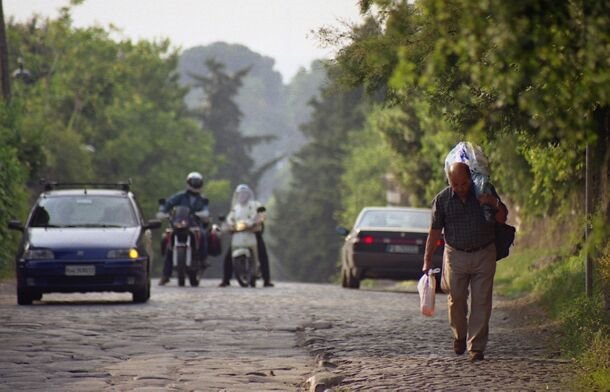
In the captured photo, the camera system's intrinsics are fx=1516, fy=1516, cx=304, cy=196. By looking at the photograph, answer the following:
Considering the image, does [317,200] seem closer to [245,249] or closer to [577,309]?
[245,249]

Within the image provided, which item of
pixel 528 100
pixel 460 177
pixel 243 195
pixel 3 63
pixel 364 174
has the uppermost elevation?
pixel 3 63

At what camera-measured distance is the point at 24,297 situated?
67.0 feet

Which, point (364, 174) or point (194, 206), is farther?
point (364, 174)

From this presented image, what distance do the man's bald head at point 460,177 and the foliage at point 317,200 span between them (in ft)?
245

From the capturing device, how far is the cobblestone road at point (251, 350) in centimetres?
1133

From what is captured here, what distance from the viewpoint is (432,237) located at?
12883 mm

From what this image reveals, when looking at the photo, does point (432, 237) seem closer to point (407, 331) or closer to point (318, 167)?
point (407, 331)

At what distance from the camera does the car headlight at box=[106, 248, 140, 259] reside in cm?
2045

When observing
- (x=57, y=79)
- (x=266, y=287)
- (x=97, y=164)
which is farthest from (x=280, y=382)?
(x=97, y=164)

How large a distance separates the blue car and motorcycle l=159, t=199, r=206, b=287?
18.8 feet

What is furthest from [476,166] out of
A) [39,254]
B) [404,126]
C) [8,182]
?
[404,126]

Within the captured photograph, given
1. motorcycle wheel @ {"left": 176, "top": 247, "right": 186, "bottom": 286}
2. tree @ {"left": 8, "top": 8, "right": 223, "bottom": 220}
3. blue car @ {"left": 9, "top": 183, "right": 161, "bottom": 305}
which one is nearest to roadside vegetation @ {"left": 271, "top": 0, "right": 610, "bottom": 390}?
blue car @ {"left": 9, "top": 183, "right": 161, "bottom": 305}

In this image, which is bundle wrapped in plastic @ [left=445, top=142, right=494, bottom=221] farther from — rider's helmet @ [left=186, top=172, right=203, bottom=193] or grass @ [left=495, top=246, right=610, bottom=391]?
rider's helmet @ [left=186, top=172, right=203, bottom=193]

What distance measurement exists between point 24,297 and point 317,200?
235 ft
